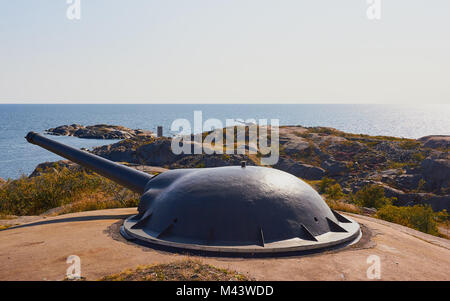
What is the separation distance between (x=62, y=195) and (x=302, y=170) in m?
22.7

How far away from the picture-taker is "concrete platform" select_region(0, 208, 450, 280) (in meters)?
6.75

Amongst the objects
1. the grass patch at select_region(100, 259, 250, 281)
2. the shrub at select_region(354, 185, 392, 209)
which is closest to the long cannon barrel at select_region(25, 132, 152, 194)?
the grass patch at select_region(100, 259, 250, 281)

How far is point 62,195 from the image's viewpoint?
16594 millimetres

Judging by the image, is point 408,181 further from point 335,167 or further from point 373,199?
point 373,199

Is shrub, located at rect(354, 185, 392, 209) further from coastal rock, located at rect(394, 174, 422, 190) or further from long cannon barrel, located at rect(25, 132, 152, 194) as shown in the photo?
long cannon barrel, located at rect(25, 132, 152, 194)

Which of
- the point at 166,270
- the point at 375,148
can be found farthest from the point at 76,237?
the point at 375,148

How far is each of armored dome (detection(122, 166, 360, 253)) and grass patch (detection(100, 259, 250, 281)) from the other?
3.27ft

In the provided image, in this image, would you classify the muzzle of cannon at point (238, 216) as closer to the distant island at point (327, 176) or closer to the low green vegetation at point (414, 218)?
the low green vegetation at point (414, 218)

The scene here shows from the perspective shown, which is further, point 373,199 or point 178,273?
point 373,199

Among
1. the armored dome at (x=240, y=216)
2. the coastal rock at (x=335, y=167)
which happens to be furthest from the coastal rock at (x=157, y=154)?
the armored dome at (x=240, y=216)

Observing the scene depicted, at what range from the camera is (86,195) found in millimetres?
17219

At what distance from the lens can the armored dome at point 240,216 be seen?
7.92m

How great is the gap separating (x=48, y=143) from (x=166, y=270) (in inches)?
326

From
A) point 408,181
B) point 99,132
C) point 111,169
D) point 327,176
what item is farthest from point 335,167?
point 99,132
